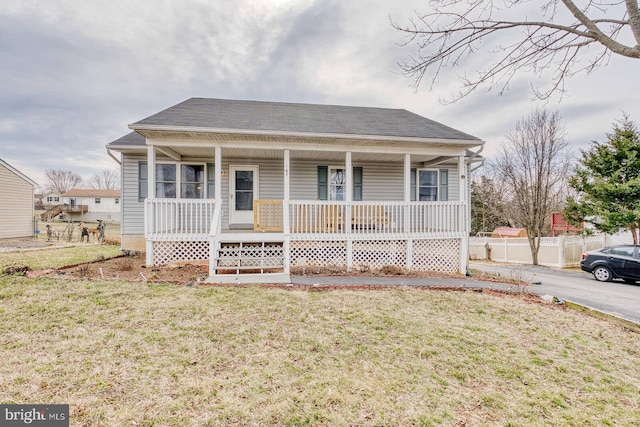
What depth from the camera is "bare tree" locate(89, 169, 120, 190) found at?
5930cm

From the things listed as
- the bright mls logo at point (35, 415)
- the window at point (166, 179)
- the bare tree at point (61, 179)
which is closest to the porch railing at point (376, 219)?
the window at point (166, 179)

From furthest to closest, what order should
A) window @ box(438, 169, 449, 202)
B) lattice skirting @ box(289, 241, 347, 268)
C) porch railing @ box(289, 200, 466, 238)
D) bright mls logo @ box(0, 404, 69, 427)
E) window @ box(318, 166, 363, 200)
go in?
window @ box(438, 169, 449, 202) → window @ box(318, 166, 363, 200) → lattice skirting @ box(289, 241, 347, 268) → porch railing @ box(289, 200, 466, 238) → bright mls logo @ box(0, 404, 69, 427)

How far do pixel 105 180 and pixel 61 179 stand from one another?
446 inches

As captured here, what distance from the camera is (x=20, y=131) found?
2720 centimetres

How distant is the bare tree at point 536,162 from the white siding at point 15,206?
1139 inches

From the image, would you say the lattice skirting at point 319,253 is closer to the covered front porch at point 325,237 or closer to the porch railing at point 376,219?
the covered front porch at point 325,237

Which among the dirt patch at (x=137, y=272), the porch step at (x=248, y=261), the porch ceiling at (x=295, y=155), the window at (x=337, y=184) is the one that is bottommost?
the dirt patch at (x=137, y=272)

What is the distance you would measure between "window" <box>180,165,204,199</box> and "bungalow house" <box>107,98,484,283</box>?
0.04 meters

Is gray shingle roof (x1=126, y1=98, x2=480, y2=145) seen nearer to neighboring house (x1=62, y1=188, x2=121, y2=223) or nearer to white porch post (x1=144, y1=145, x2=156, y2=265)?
white porch post (x1=144, y1=145, x2=156, y2=265)

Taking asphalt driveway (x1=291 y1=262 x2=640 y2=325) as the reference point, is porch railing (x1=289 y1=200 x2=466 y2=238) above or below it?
above

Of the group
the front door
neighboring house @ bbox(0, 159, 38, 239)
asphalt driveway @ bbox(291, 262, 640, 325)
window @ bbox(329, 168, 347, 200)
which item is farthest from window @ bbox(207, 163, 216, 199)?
neighboring house @ bbox(0, 159, 38, 239)

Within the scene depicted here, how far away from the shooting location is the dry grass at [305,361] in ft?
8.04

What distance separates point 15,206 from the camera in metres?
18.0

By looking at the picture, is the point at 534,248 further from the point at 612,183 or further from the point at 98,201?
the point at 98,201
